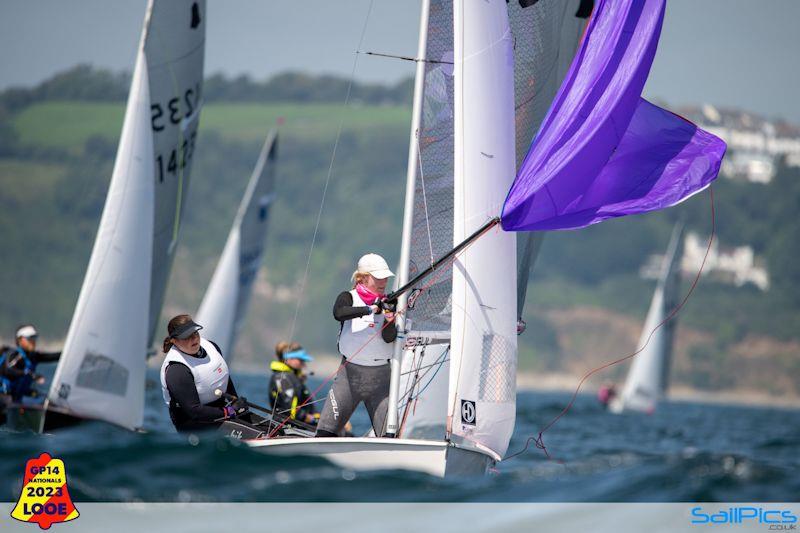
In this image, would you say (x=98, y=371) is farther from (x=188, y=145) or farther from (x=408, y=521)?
(x=408, y=521)

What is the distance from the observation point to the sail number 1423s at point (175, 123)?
12.0m

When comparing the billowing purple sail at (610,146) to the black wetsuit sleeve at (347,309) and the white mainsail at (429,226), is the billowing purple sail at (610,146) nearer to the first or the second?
the white mainsail at (429,226)

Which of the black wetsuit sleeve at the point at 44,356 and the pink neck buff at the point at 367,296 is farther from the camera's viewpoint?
the black wetsuit sleeve at the point at 44,356

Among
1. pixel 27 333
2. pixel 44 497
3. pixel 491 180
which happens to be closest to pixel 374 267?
pixel 491 180

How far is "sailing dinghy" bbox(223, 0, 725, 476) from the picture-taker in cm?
816

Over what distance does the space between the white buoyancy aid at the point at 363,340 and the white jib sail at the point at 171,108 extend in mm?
4291

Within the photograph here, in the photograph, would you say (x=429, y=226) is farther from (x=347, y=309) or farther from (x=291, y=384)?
(x=291, y=384)

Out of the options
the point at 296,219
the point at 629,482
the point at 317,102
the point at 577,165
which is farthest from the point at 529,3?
the point at 317,102

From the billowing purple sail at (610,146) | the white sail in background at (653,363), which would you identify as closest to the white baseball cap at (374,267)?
the billowing purple sail at (610,146)

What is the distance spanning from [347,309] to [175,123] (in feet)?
17.3

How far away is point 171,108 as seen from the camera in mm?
12422

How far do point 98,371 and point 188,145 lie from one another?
143 inches

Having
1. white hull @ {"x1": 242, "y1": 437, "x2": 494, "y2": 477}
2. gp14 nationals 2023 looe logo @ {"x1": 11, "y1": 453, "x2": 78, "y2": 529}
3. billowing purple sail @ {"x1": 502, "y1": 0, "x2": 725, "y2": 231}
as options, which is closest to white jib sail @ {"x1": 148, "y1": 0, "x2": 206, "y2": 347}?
billowing purple sail @ {"x1": 502, "y1": 0, "x2": 725, "y2": 231}

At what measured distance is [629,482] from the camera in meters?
7.49
